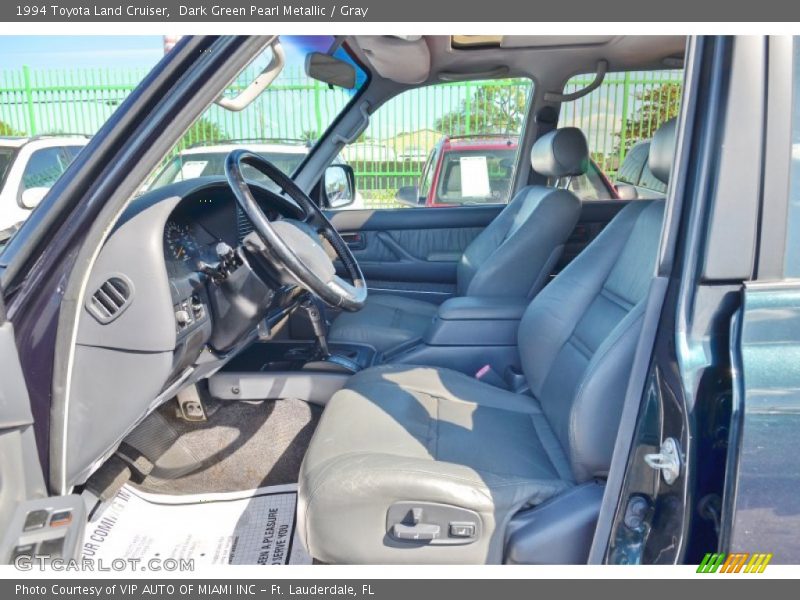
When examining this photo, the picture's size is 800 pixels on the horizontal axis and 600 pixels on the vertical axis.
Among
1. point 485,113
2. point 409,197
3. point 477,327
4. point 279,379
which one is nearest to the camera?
point 279,379

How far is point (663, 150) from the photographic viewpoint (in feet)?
4.84

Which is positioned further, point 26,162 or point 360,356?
point 26,162

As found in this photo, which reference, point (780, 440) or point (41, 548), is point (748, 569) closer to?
point (780, 440)

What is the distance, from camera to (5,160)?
477 centimetres

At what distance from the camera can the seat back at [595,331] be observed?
1.42 m

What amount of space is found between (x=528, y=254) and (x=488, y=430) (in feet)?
3.73

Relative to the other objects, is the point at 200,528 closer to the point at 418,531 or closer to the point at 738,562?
the point at 418,531

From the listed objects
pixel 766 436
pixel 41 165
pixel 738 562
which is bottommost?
pixel 738 562

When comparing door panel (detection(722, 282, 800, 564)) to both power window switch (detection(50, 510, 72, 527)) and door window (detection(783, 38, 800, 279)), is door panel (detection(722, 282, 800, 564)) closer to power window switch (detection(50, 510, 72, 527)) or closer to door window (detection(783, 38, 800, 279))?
door window (detection(783, 38, 800, 279))

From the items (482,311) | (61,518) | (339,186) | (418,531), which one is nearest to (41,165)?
(339,186)

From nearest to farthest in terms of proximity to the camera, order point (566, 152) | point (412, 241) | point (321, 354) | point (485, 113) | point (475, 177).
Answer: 1. point (321, 354)
2. point (566, 152)
3. point (412, 241)
4. point (475, 177)
5. point (485, 113)

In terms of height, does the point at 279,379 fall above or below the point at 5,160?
below

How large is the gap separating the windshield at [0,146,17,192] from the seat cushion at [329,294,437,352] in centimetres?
326

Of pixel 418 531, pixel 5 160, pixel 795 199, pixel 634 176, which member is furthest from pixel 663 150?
pixel 5 160
